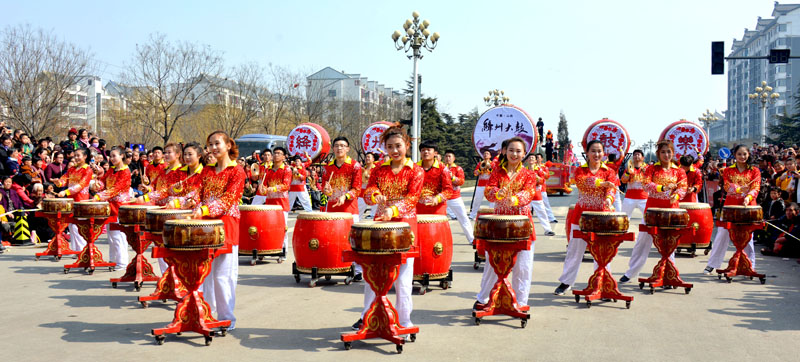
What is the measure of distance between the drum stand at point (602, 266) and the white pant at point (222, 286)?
3455mm

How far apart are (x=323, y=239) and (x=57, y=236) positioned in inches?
183

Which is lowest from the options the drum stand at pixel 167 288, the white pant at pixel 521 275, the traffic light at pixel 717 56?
the drum stand at pixel 167 288

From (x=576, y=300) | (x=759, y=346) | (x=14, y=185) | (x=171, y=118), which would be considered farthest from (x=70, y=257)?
(x=171, y=118)

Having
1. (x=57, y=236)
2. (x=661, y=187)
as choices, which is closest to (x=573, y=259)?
(x=661, y=187)

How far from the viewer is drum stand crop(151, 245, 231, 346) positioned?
5.29 meters

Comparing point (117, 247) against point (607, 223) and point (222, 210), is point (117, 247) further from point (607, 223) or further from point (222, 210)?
point (607, 223)

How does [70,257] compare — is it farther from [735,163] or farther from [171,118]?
[171,118]

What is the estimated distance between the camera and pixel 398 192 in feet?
18.3

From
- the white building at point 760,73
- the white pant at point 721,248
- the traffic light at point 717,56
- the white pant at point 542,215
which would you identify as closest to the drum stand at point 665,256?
the white pant at point 721,248

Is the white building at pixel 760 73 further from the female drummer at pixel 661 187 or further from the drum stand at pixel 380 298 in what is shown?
the drum stand at pixel 380 298

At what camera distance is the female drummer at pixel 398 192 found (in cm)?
545

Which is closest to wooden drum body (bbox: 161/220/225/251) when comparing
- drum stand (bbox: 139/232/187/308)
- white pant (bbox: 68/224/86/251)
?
drum stand (bbox: 139/232/187/308)

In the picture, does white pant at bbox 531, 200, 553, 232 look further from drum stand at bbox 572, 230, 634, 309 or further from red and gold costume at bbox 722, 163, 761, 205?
drum stand at bbox 572, 230, 634, 309

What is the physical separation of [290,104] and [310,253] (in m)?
32.3
